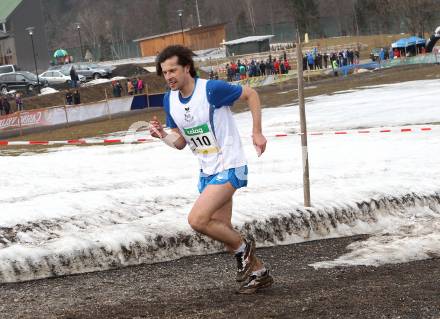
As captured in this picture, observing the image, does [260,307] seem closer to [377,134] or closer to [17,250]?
[17,250]

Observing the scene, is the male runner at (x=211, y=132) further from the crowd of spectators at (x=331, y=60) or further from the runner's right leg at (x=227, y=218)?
the crowd of spectators at (x=331, y=60)

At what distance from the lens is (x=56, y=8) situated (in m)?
173

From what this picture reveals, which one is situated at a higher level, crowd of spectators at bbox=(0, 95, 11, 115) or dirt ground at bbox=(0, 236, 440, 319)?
crowd of spectators at bbox=(0, 95, 11, 115)

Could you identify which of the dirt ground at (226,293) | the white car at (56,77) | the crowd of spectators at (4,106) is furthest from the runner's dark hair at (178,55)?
the white car at (56,77)

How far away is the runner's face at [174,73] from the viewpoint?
21.6 ft

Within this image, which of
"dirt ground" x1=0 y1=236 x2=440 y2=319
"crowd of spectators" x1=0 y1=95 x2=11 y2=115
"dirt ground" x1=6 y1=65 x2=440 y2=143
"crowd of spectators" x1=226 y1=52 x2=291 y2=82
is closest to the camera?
"dirt ground" x1=0 y1=236 x2=440 y2=319

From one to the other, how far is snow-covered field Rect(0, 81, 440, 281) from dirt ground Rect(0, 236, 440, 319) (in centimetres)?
30

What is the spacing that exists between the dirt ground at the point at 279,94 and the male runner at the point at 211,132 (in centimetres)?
2238

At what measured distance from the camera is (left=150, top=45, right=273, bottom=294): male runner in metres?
6.59

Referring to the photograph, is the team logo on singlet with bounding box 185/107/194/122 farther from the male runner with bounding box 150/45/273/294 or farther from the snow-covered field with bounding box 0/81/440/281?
the snow-covered field with bounding box 0/81/440/281

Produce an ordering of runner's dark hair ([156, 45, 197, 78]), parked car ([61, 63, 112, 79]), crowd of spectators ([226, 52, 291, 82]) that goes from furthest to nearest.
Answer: parked car ([61, 63, 112, 79]) → crowd of spectators ([226, 52, 291, 82]) → runner's dark hair ([156, 45, 197, 78])

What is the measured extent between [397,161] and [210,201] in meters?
8.23

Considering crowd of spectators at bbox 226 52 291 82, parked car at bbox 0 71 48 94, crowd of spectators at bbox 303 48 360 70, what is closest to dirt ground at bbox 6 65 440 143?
crowd of spectators at bbox 226 52 291 82

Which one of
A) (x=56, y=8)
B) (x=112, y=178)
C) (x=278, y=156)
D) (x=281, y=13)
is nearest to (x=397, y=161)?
(x=278, y=156)
